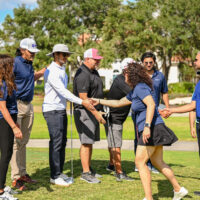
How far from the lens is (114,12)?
121 feet

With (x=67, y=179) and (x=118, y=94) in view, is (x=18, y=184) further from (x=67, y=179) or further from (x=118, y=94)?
(x=118, y=94)

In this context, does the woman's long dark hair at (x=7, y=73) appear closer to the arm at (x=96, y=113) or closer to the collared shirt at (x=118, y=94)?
the arm at (x=96, y=113)

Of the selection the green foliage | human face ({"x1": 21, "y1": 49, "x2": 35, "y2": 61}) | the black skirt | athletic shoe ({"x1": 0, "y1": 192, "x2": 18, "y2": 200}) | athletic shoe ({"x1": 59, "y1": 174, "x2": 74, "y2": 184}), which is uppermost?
human face ({"x1": 21, "y1": 49, "x2": 35, "y2": 61})

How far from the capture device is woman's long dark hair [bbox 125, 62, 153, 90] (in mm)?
5141

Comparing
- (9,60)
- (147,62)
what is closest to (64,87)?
(9,60)

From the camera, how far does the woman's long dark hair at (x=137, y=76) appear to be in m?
5.14

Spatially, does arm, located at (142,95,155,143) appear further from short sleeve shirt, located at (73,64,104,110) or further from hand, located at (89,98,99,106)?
short sleeve shirt, located at (73,64,104,110)

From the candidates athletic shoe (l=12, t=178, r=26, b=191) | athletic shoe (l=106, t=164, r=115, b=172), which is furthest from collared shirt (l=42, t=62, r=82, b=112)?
athletic shoe (l=106, t=164, r=115, b=172)

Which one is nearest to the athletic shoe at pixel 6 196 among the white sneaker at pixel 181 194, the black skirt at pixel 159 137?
the black skirt at pixel 159 137

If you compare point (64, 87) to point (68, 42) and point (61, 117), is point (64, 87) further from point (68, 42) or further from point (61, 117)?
point (68, 42)

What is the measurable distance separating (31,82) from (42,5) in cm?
4197

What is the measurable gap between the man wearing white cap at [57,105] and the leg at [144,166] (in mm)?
1487

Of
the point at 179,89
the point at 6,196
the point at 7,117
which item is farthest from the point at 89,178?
the point at 179,89


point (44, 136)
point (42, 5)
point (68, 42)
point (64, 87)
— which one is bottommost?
point (44, 136)
